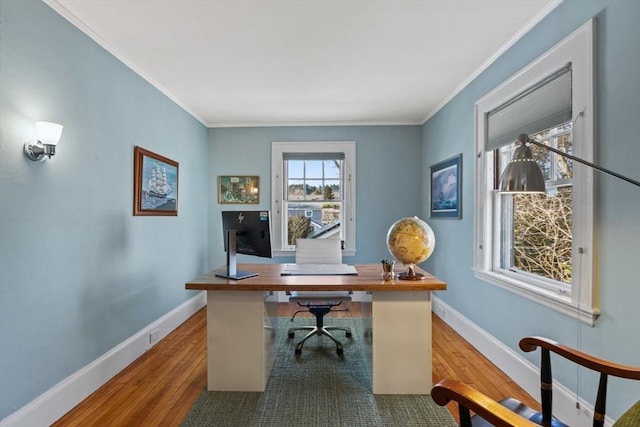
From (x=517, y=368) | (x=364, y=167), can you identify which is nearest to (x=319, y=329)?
(x=517, y=368)

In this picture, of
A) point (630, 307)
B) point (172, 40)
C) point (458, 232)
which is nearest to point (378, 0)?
point (172, 40)

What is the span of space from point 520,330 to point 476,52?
2.15 metres

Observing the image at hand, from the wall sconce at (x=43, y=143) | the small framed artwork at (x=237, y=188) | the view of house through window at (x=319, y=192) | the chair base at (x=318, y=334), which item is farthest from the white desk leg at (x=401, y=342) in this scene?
the small framed artwork at (x=237, y=188)

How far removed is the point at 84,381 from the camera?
205 centimetres

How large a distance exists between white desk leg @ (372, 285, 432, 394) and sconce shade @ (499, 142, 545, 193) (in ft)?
3.34

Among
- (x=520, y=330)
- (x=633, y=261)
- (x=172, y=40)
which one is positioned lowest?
(x=520, y=330)

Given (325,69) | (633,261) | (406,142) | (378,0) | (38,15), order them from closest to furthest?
(633,261) → (38,15) → (378,0) → (325,69) → (406,142)

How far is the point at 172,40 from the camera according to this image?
229 cm

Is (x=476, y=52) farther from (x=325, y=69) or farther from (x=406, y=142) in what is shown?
(x=406, y=142)

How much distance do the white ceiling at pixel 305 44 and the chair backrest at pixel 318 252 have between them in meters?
1.58

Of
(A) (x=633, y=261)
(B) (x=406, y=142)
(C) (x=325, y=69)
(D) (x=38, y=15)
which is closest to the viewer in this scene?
(A) (x=633, y=261)

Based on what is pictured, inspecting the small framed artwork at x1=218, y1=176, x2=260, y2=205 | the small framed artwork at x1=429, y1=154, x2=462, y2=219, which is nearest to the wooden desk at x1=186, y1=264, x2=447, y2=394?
the small framed artwork at x1=429, y1=154, x2=462, y2=219

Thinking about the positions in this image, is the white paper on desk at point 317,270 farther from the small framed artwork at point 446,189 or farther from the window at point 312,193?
the window at point 312,193

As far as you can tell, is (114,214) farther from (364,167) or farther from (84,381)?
(364,167)
